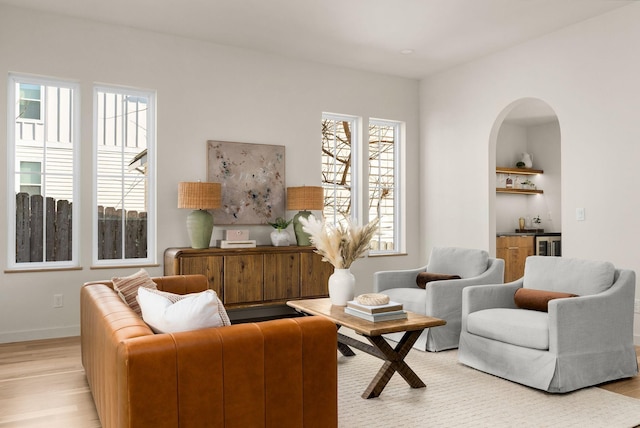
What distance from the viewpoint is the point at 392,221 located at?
21.1 feet

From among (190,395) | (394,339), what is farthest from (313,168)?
(190,395)

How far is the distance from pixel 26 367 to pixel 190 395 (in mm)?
2499

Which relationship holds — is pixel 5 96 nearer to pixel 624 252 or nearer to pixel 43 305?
pixel 43 305

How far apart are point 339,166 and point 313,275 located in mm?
1546

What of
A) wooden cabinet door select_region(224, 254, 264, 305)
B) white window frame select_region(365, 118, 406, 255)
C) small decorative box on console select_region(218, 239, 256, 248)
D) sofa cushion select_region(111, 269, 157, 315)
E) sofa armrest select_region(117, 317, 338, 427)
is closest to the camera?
sofa armrest select_region(117, 317, 338, 427)

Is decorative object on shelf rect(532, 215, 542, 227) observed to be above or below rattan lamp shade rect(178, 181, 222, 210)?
below

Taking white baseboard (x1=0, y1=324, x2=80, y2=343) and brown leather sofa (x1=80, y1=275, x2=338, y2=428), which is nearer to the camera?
brown leather sofa (x1=80, y1=275, x2=338, y2=428)

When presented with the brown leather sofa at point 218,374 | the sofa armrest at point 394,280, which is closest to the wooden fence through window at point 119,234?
the sofa armrest at point 394,280

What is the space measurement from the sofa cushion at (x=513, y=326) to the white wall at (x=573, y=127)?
5.17 feet

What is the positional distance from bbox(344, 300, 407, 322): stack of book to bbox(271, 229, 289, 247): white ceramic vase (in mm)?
2064

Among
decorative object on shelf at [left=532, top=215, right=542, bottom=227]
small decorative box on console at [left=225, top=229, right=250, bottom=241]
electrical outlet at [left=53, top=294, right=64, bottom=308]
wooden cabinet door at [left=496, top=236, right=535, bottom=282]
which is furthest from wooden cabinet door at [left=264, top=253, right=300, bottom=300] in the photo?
decorative object on shelf at [left=532, top=215, right=542, bottom=227]

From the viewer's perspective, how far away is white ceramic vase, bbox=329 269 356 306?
3531 mm

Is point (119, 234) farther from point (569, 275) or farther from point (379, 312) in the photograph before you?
point (569, 275)

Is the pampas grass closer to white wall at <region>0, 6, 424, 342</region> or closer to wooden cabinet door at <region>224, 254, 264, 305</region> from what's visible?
wooden cabinet door at <region>224, 254, 264, 305</region>
